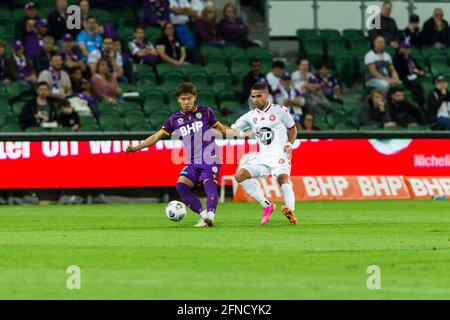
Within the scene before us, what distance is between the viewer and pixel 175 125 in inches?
688

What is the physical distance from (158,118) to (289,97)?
303 cm

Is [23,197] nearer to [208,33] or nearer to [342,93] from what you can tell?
[208,33]

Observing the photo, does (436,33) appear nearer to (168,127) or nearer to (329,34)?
(329,34)

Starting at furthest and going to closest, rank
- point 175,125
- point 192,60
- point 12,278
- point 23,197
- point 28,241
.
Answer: point 192,60
point 23,197
point 175,125
point 28,241
point 12,278

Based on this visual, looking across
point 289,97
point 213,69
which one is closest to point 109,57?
point 213,69

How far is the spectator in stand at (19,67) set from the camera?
26.5 metres

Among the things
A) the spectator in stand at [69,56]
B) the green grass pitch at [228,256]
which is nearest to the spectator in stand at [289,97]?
the spectator in stand at [69,56]

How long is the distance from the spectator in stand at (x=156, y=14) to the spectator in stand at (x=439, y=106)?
666 cm

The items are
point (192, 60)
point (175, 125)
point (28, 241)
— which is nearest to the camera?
point (28, 241)

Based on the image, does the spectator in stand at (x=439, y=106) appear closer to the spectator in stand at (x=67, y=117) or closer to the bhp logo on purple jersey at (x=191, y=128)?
the spectator in stand at (x=67, y=117)

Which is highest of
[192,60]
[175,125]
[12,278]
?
[192,60]

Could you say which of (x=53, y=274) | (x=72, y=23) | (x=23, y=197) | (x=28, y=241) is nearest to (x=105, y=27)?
(x=72, y=23)

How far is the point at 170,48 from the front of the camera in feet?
94.9

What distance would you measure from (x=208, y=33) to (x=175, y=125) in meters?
12.6
